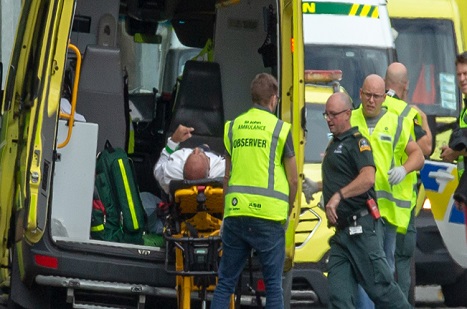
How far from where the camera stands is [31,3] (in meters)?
10.1

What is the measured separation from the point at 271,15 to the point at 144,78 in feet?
9.39

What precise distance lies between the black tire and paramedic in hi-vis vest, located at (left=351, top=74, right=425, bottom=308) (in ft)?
8.22

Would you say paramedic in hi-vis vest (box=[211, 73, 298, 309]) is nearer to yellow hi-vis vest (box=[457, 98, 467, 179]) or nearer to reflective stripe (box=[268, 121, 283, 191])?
reflective stripe (box=[268, 121, 283, 191])

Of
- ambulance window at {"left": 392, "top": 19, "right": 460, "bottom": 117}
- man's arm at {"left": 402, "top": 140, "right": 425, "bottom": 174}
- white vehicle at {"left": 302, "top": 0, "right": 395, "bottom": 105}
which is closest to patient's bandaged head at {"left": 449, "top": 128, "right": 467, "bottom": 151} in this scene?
man's arm at {"left": 402, "top": 140, "right": 425, "bottom": 174}

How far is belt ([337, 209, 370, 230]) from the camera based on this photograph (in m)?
9.20

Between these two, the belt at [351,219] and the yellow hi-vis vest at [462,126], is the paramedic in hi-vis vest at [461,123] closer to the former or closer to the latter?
the yellow hi-vis vest at [462,126]

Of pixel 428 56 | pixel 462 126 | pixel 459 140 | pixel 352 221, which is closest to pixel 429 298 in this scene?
pixel 428 56

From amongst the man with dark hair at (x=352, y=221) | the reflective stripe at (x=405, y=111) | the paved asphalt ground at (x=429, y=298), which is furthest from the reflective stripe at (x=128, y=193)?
the paved asphalt ground at (x=429, y=298)

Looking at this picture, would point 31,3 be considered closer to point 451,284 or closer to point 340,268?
point 340,268

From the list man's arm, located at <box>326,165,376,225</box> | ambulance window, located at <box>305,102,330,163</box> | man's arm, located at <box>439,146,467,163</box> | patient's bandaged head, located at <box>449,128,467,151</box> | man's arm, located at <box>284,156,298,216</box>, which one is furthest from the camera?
ambulance window, located at <box>305,102,330,163</box>

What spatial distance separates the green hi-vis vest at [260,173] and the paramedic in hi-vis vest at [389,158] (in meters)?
0.67

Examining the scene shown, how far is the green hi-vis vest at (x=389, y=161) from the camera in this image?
9.67 meters

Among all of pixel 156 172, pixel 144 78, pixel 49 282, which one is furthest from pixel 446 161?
pixel 144 78

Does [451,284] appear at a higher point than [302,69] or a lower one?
lower
